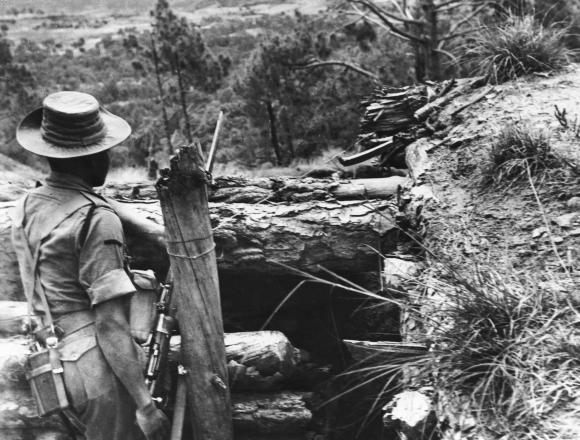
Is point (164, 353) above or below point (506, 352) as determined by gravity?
below

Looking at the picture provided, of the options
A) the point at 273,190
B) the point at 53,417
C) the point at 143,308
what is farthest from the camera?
the point at 273,190

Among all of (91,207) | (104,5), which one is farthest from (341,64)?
(104,5)

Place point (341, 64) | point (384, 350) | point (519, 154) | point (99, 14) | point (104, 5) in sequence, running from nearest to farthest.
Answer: point (384, 350)
point (519, 154)
point (341, 64)
point (99, 14)
point (104, 5)

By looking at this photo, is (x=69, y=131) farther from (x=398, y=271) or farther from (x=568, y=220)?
(x=568, y=220)

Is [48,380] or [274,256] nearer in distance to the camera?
[48,380]

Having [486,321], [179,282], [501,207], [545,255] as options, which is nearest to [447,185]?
[501,207]

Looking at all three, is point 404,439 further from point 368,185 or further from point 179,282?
point 368,185

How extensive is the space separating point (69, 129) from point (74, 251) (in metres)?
0.58

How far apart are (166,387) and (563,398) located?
2.23m

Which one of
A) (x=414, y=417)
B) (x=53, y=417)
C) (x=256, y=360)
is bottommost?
(x=53, y=417)

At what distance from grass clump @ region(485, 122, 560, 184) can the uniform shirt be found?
2811 millimetres

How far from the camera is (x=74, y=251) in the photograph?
2906 millimetres

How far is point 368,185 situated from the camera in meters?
5.27

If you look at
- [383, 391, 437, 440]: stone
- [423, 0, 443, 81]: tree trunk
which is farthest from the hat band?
[423, 0, 443, 81]: tree trunk
